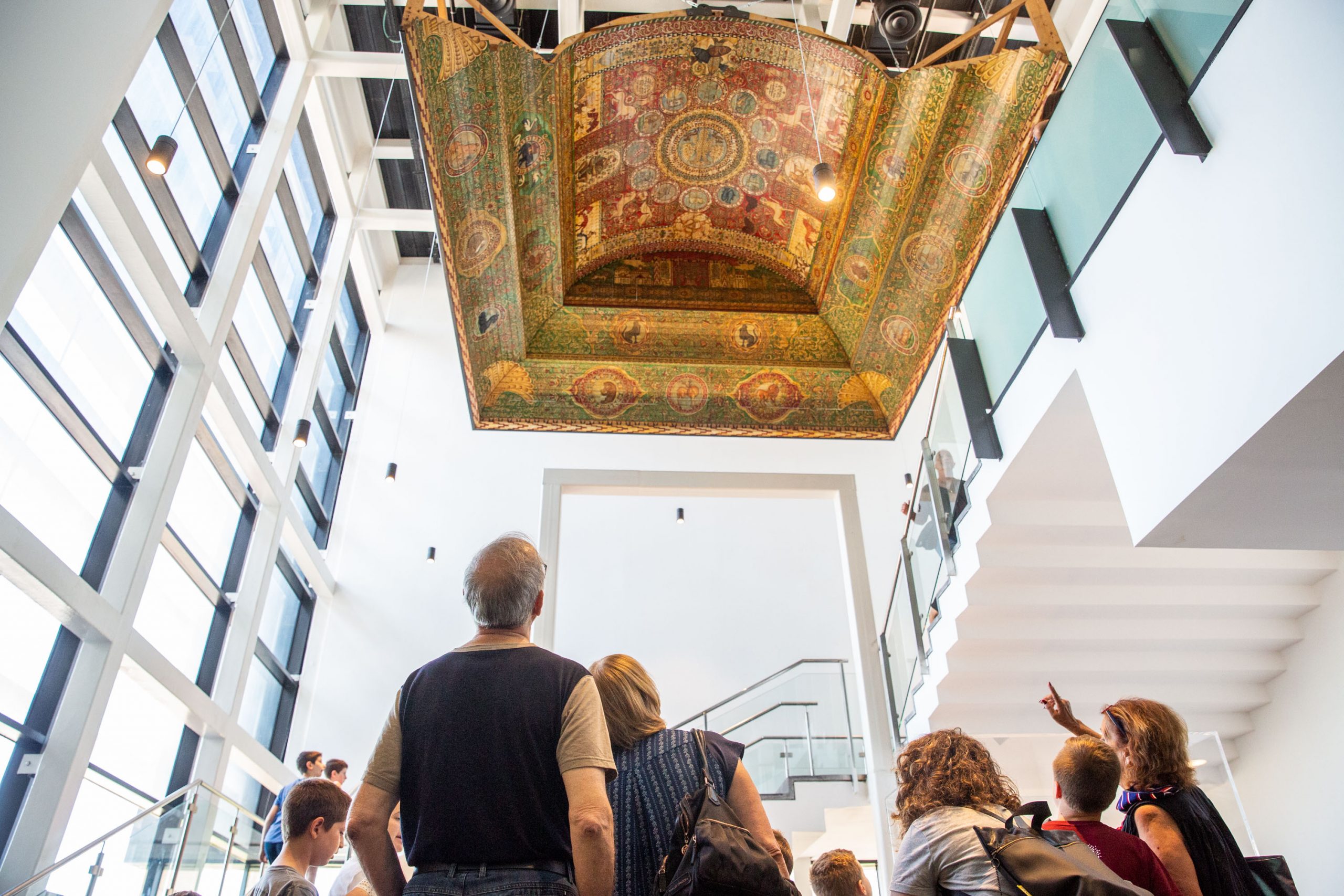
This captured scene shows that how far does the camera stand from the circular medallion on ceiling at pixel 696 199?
36.4 feet

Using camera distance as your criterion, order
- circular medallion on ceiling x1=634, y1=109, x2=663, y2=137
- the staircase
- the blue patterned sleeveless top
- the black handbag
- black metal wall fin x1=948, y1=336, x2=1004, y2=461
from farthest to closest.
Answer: circular medallion on ceiling x1=634, y1=109, x2=663, y2=137
black metal wall fin x1=948, y1=336, x2=1004, y2=461
the staircase
the black handbag
the blue patterned sleeveless top

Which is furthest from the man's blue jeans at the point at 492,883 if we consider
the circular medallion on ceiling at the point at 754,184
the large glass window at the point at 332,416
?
the large glass window at the point at 332,416

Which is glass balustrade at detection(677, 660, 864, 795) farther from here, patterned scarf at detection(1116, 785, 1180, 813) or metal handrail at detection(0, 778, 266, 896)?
patterned scarf at detection(1116, 785, 1180, 813)

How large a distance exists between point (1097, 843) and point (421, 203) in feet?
57.1

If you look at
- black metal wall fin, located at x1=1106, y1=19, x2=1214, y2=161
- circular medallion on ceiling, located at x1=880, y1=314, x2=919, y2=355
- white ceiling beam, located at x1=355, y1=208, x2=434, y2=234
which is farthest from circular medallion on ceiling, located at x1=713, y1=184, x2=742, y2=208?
white ceiling beam, located at x1=355, y1=208, x2=434, y2=234

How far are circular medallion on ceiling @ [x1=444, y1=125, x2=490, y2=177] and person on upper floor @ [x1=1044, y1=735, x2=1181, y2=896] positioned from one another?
7.68 meters

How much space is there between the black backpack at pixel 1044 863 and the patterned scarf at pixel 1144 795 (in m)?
0.73

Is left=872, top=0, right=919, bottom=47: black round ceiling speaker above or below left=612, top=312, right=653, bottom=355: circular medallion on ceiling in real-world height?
above

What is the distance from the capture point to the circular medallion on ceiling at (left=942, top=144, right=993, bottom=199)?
28.1ft

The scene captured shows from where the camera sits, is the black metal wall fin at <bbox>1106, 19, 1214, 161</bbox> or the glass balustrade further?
the glass balustrade

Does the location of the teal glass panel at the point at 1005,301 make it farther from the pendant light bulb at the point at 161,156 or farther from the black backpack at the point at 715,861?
the pendant light bulb at the point at 161,156

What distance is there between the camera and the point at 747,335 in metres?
11.5

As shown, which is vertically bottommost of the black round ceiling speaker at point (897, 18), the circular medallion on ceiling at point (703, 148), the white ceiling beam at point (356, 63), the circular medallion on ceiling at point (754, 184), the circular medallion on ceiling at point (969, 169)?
the circular medallion on ceiling at point (969, 169)

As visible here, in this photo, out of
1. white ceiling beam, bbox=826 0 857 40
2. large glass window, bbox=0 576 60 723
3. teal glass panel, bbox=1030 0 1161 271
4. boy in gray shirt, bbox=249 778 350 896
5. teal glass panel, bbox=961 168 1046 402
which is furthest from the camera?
white ceiling beam, bbox=826 0 857 40
